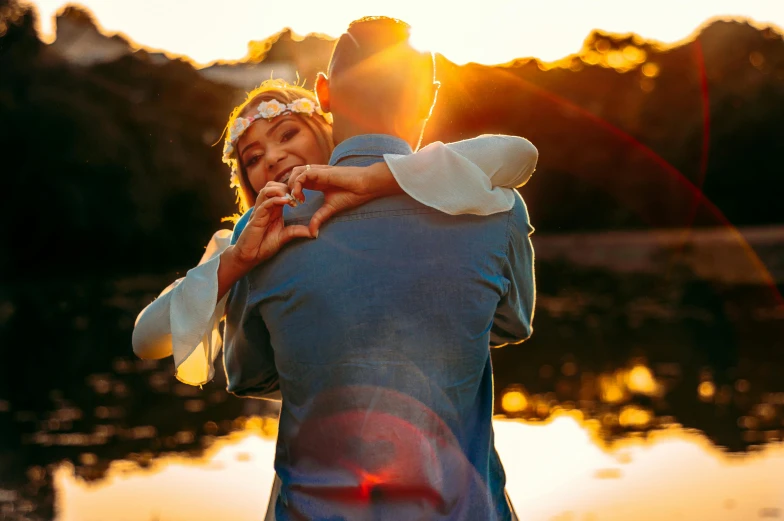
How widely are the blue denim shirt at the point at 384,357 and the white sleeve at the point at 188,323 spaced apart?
87 millimetres

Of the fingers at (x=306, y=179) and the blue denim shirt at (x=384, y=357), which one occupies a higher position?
the fingers at (x=306, y=179)

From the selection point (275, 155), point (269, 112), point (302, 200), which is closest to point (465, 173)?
point (302, 200)

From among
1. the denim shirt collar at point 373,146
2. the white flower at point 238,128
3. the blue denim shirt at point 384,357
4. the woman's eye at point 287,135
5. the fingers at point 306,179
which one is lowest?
the blue denim shirt at point 384,357

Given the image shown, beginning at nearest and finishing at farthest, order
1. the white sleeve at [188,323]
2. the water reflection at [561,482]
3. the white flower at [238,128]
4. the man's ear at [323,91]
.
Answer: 1. the white sleeve at [188,323]
2. the man's ear at [323,91]
3. the white flower at [238,128]
4. the water reflection at [561,482]

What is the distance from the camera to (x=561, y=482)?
6.51 meters

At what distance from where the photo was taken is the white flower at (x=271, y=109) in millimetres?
3236

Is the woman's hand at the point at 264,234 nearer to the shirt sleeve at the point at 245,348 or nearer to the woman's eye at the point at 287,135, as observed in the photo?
the shirt sleeve at the point at 245,348

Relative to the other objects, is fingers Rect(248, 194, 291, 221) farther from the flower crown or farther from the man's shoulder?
the flower crown

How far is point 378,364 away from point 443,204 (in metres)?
0.31

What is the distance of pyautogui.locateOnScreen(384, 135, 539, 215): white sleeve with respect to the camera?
1971mm

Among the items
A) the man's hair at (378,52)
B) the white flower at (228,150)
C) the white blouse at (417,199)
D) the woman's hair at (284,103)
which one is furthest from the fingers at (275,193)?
the white flower at (228,150)

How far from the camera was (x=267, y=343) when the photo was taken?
2.16 meters

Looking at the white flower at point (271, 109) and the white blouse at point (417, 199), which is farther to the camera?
the white flower at point (271, 109)

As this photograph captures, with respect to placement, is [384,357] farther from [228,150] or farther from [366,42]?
[228,150]
